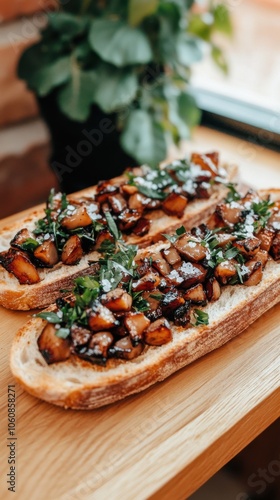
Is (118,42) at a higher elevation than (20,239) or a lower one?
higher

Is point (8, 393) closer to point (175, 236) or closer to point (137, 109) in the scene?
point (175, 236)

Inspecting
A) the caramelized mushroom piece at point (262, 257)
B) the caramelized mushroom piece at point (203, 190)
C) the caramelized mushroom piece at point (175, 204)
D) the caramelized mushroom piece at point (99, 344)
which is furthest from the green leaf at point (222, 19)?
the caramelized mushroom piece at point (99, 344)

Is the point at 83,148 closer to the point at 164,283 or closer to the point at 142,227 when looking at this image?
the point at 142,227

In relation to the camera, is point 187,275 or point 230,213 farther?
point 230,213

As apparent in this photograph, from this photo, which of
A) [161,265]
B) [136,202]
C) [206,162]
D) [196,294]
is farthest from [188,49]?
[196,294]

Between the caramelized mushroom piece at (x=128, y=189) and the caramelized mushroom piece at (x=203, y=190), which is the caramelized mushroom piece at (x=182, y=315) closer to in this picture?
the caramelized mushroom piece at (x=128, y=189)

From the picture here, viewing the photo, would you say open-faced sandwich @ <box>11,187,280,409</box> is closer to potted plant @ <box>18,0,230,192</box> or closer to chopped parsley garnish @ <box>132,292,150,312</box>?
chopped parsley garnish @ <box>132,292,150,312</box>

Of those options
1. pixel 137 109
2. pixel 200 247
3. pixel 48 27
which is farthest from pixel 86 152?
pixel 200 247

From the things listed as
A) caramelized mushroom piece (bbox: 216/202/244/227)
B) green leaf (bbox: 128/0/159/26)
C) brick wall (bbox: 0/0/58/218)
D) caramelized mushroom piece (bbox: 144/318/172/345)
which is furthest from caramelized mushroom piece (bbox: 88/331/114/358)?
brick wall (bbox: 0/0/58/218)
